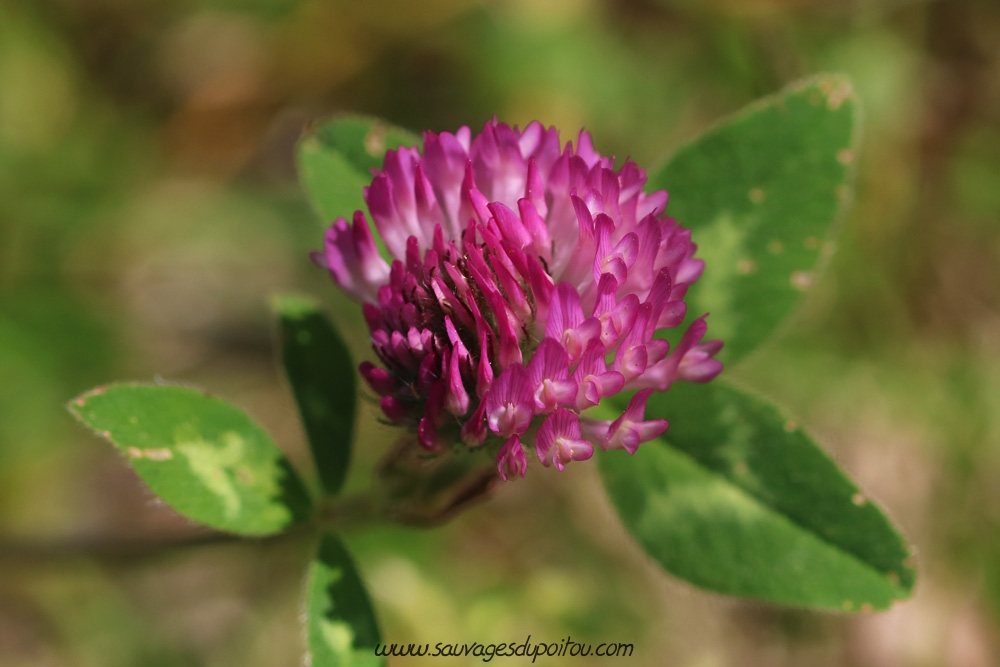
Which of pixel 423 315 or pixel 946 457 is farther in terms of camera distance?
pixel 946 457

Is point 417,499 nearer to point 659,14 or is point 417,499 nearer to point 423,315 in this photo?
point 423,315

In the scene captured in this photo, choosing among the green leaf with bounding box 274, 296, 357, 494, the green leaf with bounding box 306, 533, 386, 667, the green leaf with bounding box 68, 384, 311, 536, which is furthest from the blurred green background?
the green leaf with bounding box 306, 533, 386, 667

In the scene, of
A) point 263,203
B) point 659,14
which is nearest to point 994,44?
point 659,14

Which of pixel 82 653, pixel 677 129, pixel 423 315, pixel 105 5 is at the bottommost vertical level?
pixel 82 653

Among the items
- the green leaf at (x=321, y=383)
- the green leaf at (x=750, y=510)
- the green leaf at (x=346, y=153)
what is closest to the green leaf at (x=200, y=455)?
the green leaf at (x=321, y=383)

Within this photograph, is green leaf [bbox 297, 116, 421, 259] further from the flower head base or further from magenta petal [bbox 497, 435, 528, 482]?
magenta petal [bbox 497, 435, 528, 482]

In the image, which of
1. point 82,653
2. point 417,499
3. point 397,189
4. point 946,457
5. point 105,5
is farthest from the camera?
point 105,5

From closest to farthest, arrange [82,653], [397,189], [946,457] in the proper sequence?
[397,189] → [82,653] → [946,457]

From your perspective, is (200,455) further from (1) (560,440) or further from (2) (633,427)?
(2) (633,427)
